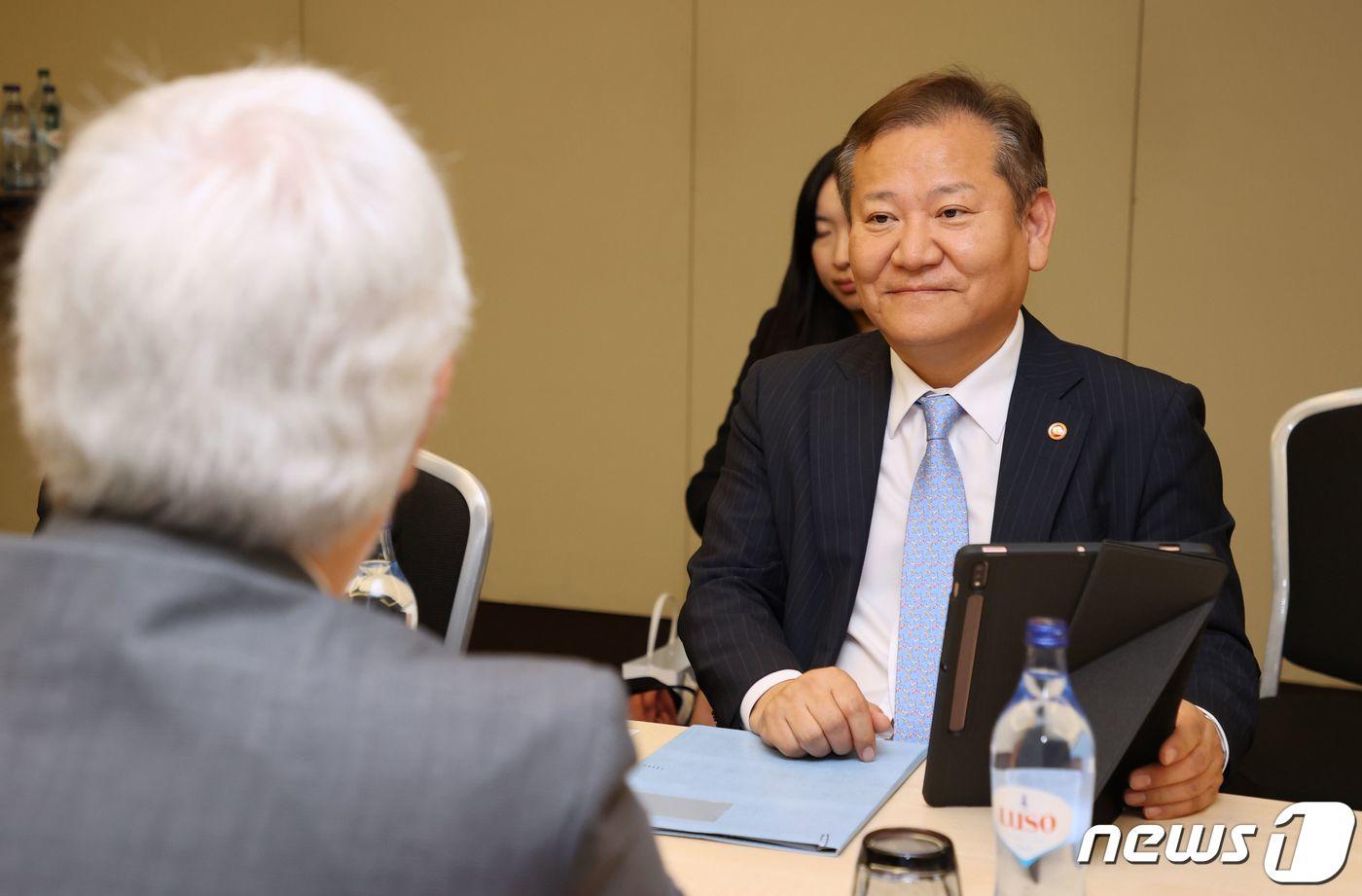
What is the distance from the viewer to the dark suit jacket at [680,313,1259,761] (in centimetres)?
195

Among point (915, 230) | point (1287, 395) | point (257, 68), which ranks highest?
point (257, 68)

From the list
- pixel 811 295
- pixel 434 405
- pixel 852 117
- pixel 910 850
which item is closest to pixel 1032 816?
pixel 910 850

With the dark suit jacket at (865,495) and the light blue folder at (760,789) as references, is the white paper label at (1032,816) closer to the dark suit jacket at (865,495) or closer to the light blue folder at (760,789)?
the light blue folder at (760,789)

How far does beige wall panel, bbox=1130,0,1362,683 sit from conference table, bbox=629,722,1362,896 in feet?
10.9

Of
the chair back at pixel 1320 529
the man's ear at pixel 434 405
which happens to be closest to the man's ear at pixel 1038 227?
the chair back at pixel 1320 529

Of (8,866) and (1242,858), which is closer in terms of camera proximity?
(8,866)

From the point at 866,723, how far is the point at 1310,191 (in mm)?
3478

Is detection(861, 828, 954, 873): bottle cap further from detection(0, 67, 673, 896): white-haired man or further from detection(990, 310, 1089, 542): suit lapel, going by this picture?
detection(990, 310, 1089, 542): suit lapel

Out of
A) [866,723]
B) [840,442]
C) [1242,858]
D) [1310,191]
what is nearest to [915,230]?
[840,442]

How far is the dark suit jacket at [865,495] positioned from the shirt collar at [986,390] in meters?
0.02

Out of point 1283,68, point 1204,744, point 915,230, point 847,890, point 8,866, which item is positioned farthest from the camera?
point 1283,68

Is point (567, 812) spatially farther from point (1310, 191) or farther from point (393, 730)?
point (1310, 191)

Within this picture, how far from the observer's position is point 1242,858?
4.33 ft

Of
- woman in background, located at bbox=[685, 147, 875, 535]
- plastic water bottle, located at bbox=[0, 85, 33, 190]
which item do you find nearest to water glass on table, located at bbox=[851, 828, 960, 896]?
woman in background, located at bbox=[685, 147, 875, 535]
